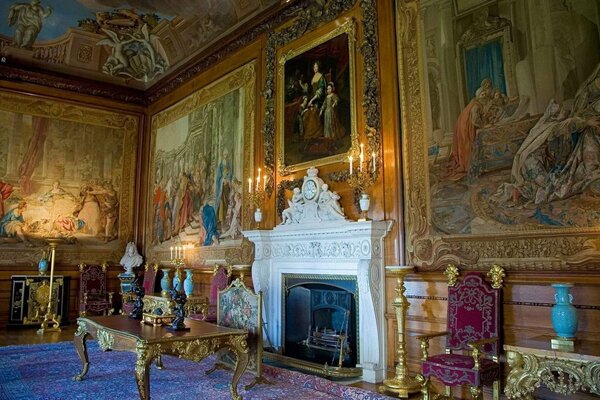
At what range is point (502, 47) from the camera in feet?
15.7

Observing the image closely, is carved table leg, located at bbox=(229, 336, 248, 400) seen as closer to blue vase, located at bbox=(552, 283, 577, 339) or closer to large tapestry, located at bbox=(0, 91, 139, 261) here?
blue vase, located at bbox=(552, 283, 577, 339)

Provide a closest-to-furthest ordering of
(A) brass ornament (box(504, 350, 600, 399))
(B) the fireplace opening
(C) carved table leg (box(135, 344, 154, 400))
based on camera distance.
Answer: (A) brass ornament (box(504, 350, 600, 399)), (C) carved table leg (box(135, 344, 154, 400)), (B) the fireplace opening

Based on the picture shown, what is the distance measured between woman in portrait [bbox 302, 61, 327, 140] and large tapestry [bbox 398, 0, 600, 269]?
1.41 meters

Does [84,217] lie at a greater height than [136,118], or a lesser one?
lesser

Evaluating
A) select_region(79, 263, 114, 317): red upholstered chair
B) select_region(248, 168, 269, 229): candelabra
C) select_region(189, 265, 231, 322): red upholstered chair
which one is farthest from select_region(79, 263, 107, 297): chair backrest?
select_region(248, 168, 269, 229): candelabra

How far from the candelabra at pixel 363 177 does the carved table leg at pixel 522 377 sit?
8.42 feet

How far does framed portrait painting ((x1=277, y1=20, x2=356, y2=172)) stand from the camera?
253 inches

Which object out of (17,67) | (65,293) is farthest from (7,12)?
(65,293)

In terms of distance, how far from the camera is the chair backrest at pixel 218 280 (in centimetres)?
787

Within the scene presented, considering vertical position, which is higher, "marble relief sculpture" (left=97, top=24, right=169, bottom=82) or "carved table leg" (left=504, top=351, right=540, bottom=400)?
"marble relief sculpture" (left=97, top=24, right=169, bottom=82)

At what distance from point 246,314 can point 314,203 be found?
73.7 inches

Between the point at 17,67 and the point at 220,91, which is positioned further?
the point at 17,67

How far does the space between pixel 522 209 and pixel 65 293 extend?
9280 millimetres

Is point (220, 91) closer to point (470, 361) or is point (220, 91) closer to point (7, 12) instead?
point (7, 12)
